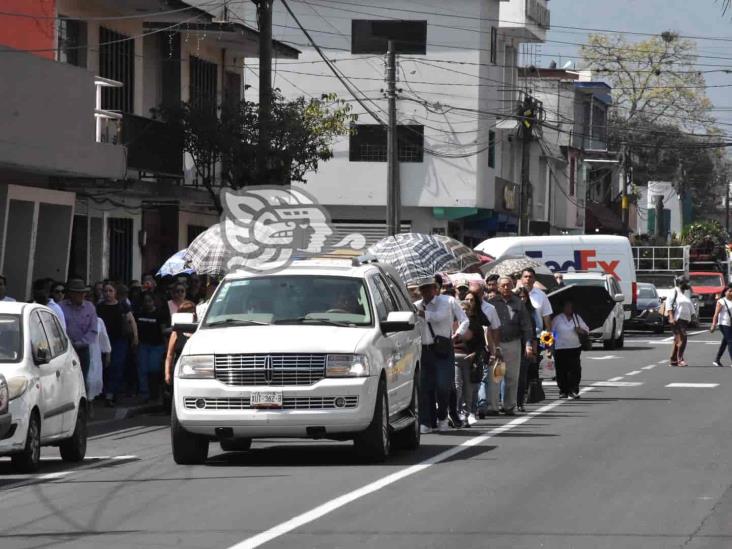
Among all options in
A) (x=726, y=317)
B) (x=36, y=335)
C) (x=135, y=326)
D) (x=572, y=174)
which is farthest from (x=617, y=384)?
(x=572, y=174)

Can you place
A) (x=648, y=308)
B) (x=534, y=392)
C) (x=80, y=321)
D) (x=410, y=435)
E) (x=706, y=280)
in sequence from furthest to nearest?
(x=706, y=280) < (x=648, y=308) < (x=534, y=392) < (x=80, y=321) < (x=410, y=435)

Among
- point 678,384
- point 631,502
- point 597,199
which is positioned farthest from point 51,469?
point 597,199

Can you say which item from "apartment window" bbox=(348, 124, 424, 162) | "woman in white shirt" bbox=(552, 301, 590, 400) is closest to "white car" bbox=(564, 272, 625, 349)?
"apartment window" bbox=(348, 124, 424, 162)

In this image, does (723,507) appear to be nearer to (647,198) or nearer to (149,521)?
(149,521)

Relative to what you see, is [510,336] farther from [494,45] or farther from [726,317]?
[494,45]

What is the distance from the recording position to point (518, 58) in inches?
2466

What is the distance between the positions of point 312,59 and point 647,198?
184ft

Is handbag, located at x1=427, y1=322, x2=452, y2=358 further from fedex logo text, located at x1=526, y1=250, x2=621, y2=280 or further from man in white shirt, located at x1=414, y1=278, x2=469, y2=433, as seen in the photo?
fedex logo text, located at x1=526, y1=250, x2=621, y2=280

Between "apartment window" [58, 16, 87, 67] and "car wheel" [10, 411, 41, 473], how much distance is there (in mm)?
14934

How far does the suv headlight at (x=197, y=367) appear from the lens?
15.3m

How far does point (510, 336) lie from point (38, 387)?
8.74 meters

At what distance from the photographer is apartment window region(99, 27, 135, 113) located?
31016 millimetres

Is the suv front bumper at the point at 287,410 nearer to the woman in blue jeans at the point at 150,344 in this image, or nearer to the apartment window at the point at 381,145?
the woman in blue jeans at the point at 150,344

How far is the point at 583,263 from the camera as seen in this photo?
150ft
